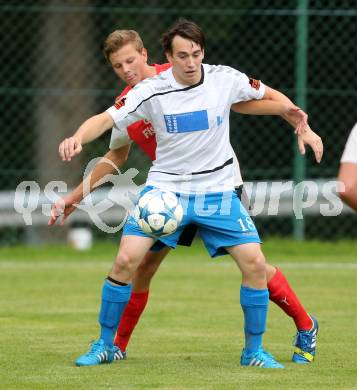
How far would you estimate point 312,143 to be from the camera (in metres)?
5.92

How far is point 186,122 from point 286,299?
108cm

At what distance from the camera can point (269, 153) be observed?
11664mm

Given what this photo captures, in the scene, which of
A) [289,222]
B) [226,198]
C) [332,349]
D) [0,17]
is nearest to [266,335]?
[332,349]

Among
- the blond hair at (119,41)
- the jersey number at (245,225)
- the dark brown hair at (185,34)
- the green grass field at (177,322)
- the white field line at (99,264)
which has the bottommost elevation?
the white field line at (99,264)

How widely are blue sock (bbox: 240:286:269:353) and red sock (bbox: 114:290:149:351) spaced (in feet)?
2.37

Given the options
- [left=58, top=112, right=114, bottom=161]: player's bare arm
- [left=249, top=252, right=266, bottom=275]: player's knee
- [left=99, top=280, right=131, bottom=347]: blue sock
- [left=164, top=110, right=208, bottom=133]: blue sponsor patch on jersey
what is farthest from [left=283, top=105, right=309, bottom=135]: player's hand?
[left=99, top=280, right=131, bottom=347]: blue sock

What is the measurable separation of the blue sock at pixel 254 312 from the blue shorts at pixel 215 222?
0.81 feet

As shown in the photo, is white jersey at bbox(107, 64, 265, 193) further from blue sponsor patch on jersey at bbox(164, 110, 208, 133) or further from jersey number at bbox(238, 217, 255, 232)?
jersey number at bbox(238, 217, 255, 232)

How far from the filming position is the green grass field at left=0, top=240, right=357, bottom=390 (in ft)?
18.1

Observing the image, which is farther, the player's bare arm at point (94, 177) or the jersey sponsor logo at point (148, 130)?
the player's bare arm at point (94, 177)

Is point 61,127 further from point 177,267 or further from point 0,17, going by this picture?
point 177,267

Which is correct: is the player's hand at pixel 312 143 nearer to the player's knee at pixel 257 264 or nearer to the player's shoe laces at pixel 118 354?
the player's knee at pixel 257 264

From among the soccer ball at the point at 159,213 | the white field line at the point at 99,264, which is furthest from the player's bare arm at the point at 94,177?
the white field line at the point at 99,264

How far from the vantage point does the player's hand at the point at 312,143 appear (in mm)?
5859
